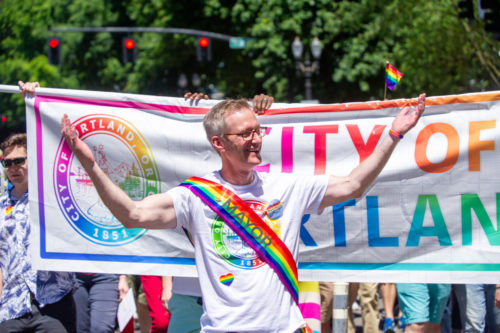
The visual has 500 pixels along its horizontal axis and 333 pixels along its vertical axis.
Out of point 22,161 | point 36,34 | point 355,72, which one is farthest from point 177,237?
point 36,34

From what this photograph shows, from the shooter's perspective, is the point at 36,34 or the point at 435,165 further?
the point at 36,34

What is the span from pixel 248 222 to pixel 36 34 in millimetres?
30630

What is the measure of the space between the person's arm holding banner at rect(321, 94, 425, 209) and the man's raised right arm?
743mm

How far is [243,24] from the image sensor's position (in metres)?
26.1

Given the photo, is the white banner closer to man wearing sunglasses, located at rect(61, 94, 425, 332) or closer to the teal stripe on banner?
the teal stripe on banner

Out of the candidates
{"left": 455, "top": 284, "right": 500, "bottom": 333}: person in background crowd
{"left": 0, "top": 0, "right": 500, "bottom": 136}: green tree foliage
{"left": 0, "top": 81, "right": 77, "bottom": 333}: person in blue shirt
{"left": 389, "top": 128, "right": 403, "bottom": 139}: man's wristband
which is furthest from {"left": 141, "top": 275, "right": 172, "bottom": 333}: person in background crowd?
{"left": 0, "top": 0, "right": 500, "bottom": 136}: green tree foliage

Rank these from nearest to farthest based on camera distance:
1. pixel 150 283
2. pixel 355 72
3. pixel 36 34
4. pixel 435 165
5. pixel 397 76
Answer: pixel 397 76
pixel 435 165
pixel 150 283
pixel 355 72
pixel 36 34

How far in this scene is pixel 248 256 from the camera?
376cm

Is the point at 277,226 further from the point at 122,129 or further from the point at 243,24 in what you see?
the point at 243,24

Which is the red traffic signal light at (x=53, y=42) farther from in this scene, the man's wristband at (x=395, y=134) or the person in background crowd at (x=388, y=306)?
the man's wristband at (x=395, y=134)

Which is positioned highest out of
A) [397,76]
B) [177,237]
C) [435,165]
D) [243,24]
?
[243,24]

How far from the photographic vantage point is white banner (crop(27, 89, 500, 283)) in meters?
5.25

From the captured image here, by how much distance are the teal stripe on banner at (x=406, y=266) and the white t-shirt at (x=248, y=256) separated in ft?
4.81

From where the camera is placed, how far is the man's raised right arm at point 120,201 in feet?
11.7
